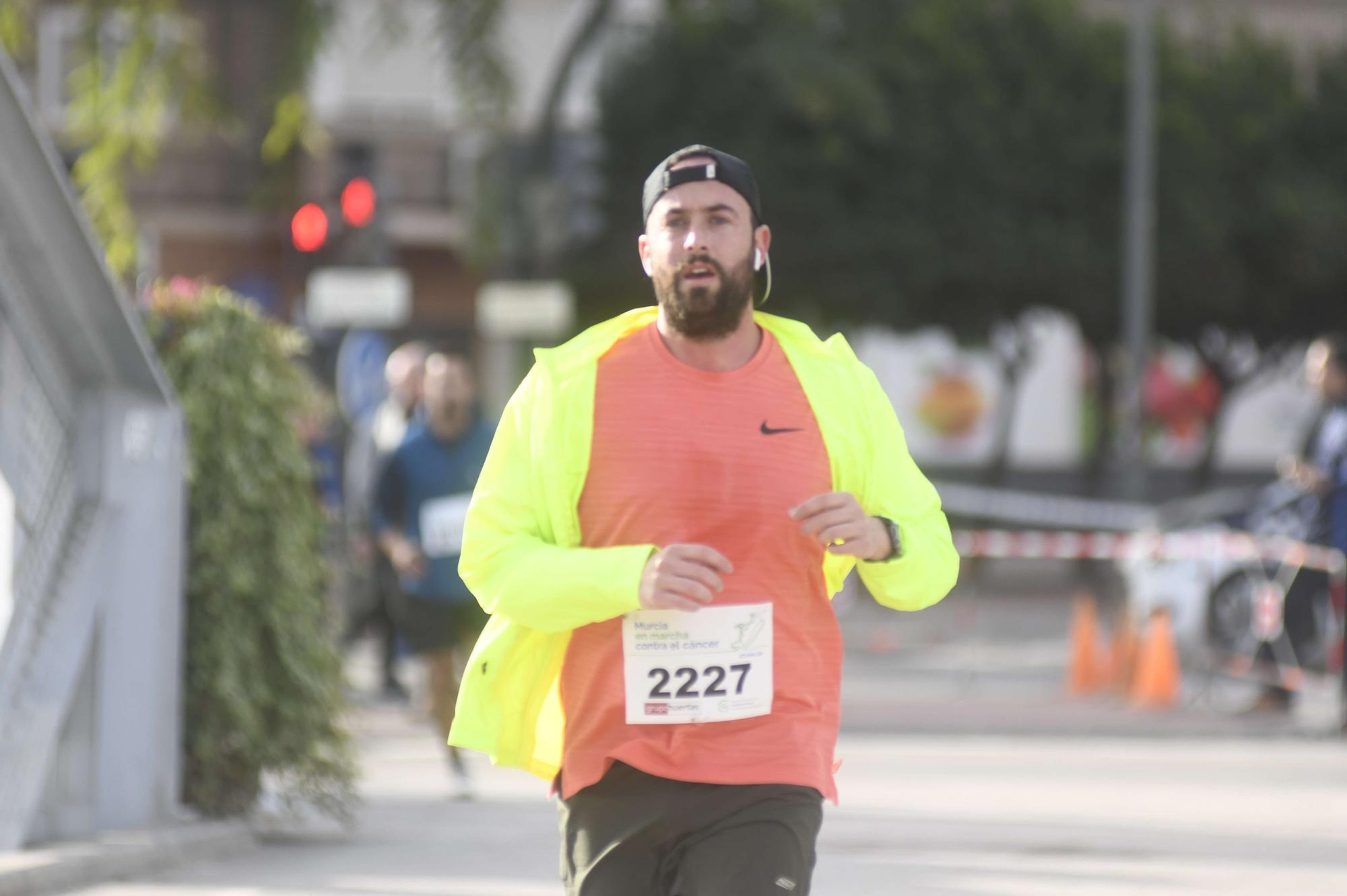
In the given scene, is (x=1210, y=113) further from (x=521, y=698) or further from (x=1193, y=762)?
(x=521, y=698)

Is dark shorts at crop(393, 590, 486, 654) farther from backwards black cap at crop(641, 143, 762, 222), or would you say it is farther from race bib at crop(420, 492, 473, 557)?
backwards black cap at crop(641, 143, 762, 222)

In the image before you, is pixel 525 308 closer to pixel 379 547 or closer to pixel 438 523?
pixel 379 547

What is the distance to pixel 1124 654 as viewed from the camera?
49.6 feet

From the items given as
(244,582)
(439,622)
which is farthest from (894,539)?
(439,622)

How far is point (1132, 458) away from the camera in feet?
68.2

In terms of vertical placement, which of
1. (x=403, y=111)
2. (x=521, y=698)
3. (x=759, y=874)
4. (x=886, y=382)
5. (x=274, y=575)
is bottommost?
(x=759, y=874)

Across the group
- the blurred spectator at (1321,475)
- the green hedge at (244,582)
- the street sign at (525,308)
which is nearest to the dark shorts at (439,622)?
the green hedge at (244,582)

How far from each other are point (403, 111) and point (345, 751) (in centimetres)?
2417

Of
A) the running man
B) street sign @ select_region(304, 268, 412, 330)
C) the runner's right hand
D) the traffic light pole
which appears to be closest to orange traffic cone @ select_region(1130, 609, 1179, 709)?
street sign @ select_region(304, 268, 412, 330)

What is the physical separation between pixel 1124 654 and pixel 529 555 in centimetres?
1165

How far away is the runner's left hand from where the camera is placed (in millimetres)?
3881

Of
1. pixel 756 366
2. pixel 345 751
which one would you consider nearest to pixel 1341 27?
pixel 345 751

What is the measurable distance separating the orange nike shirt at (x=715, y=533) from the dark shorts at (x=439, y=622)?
6.06 metres

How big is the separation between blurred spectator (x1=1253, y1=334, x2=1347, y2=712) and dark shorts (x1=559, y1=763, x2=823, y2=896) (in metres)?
9.16
